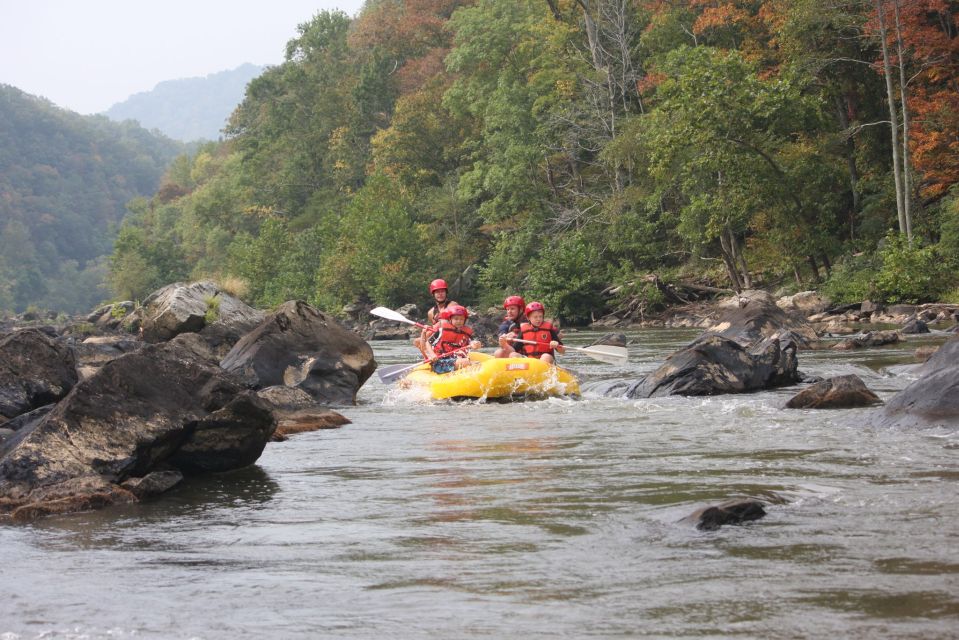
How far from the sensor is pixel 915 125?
26031mm

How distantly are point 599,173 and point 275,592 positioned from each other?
123 feet

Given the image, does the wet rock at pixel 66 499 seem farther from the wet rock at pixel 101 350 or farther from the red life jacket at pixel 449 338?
the wet rock at pixel 101 350

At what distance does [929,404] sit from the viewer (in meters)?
8.51

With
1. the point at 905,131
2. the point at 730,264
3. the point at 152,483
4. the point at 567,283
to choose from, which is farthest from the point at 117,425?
the point at 567,283

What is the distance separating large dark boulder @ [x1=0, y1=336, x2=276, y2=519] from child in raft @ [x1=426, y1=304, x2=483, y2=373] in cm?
643

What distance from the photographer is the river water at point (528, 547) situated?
13.5 ft

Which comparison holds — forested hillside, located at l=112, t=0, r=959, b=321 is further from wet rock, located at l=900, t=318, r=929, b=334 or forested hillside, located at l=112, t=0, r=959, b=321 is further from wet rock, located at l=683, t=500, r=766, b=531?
wet rock, located at l=683, t=500, r=766, b=531

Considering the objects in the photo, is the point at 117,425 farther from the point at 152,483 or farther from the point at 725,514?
the point at 725,514

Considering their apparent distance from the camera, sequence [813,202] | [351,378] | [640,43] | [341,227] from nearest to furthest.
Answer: [351,378], [813,202], [640,43], [341,227]

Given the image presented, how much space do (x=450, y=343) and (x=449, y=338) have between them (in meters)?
0.07

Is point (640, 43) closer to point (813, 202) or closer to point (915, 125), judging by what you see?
point (813, 202)

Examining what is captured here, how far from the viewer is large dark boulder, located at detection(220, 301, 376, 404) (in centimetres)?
1352

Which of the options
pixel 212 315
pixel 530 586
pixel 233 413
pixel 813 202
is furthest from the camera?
pixel 813 202

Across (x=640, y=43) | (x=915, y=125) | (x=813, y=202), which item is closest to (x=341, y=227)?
(x=640, y=43)
